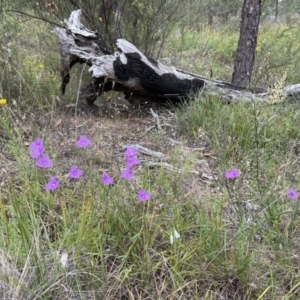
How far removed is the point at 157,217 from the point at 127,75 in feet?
6.48

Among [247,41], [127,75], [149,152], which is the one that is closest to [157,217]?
[149,152]

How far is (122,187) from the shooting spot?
6.58ft

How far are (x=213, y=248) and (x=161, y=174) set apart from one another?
2.37 feet

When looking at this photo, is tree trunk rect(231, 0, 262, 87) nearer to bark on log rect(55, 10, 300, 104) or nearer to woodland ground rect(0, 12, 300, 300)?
bark on log rect(55, 10, 300, 104)

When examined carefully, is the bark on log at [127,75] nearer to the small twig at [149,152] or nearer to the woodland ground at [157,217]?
the woodland ground at [157,217]

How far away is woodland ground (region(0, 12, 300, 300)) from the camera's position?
1447mm

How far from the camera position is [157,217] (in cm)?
179

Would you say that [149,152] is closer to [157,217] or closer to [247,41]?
[157,217]

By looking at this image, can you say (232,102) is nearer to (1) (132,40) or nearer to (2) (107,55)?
(2) (107,55)

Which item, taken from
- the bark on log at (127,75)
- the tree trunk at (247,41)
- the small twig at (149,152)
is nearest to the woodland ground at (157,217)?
the small twig at (149,152)

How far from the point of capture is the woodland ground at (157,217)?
1447 mm

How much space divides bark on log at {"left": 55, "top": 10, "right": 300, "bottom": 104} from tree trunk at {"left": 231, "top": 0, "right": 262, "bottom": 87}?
2.54 feet

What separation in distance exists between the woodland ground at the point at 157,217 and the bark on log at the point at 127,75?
0.47 m

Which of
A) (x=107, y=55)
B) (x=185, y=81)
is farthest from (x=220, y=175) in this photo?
(x=107, y=55)
